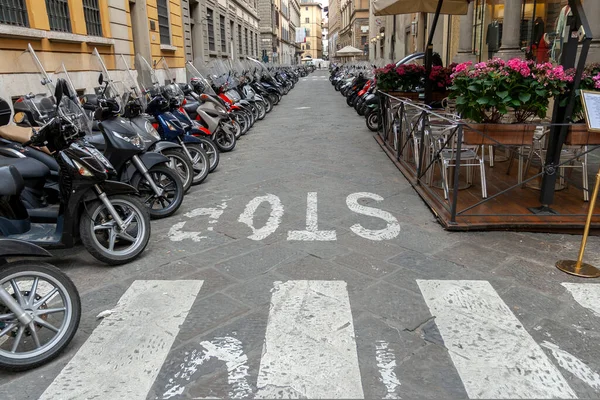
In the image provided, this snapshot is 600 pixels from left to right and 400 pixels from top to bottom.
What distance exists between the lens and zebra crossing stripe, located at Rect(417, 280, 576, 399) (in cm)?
235

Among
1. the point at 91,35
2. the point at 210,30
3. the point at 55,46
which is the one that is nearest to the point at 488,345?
the point at 55,46

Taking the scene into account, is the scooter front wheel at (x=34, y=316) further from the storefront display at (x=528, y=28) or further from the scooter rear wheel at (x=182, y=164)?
the storefront display at (x=528, y=28)

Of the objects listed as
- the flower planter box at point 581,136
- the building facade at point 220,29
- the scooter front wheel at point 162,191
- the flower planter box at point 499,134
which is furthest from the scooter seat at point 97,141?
the building facade at point 220,29

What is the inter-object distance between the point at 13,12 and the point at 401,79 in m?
7.18

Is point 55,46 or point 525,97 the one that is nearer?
point 525,97

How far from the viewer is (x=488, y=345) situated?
2.72 metres

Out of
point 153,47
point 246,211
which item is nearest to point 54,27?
point 153,47

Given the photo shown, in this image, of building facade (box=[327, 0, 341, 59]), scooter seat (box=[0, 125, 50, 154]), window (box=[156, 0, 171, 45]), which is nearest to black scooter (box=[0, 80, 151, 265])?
scooter seat (box=[0, 125, 50, 154])

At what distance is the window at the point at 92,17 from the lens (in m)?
10.9

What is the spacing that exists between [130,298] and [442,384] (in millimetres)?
2157

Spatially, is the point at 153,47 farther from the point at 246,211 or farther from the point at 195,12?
the point at 246,211

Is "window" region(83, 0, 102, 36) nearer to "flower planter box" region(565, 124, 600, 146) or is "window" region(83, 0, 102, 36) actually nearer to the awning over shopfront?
the awning over shopfront

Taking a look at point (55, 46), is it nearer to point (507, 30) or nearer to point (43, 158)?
point (43, 158)

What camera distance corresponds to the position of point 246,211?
5.32 m
